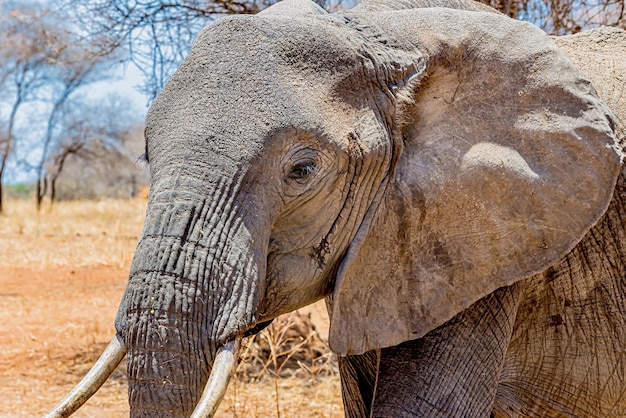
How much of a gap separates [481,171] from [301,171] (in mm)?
532

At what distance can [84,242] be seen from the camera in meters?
13.0

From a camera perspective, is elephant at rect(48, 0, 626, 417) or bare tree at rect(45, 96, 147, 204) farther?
bare tree at rect(45, 96, 147, 204)

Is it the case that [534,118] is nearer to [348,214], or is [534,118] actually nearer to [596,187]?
[596,187]

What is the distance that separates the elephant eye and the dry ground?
202 centimetres

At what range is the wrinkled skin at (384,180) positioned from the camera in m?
2.15

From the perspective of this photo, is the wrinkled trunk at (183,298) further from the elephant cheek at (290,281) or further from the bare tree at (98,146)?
the bare tree at (98,146)

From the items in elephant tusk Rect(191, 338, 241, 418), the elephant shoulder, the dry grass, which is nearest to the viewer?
elephant tusk Rect(191, 338, 241, 418)

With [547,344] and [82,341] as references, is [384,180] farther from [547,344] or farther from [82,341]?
[82,341]

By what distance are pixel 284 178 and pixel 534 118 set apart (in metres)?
0.75

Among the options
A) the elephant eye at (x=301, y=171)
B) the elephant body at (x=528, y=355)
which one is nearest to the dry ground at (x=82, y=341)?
the elephant body at (x=528, y=355)

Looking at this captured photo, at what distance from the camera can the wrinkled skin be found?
7.07 ft

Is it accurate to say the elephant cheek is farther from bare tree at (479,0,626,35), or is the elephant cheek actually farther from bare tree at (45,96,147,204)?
bare tree at (45,96,147,204)

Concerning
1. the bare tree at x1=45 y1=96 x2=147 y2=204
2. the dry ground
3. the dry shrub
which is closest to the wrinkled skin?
the dry ground

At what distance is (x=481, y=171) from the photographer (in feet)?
8.13
